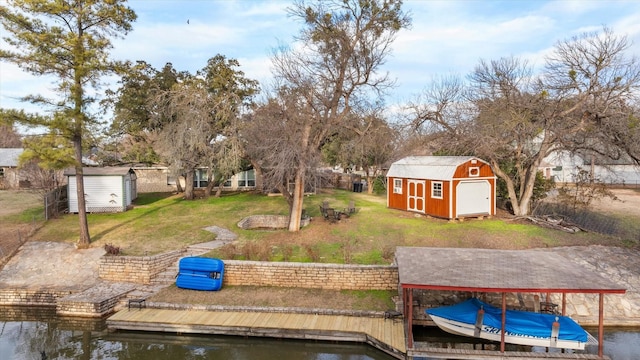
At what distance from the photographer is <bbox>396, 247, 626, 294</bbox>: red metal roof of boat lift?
364 inches

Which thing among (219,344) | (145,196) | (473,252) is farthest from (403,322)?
A: (145,196)

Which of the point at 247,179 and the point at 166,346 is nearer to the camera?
the point at 166,346

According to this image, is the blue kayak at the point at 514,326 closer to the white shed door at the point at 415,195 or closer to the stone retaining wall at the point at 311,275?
the stone retaining wall at the point at 311,275

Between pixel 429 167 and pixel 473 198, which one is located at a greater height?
pixel 429 167

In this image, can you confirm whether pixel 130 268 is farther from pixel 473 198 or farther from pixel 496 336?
pixel 473 198

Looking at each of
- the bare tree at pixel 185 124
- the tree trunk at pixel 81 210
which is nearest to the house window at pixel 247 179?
the bare tree at pixel 185 124

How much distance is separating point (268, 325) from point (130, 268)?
6436 mm

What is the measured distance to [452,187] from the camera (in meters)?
20.1

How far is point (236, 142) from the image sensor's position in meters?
24.8

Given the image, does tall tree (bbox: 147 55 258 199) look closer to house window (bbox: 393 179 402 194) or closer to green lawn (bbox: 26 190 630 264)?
green lawn (bbox: 26 190 630 264)

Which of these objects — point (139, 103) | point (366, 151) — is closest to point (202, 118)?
point (139, 103)

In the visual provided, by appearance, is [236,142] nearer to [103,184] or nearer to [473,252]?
[103,184]

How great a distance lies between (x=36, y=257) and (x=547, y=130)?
76.5ft

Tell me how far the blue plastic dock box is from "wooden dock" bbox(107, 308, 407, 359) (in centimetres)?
124
